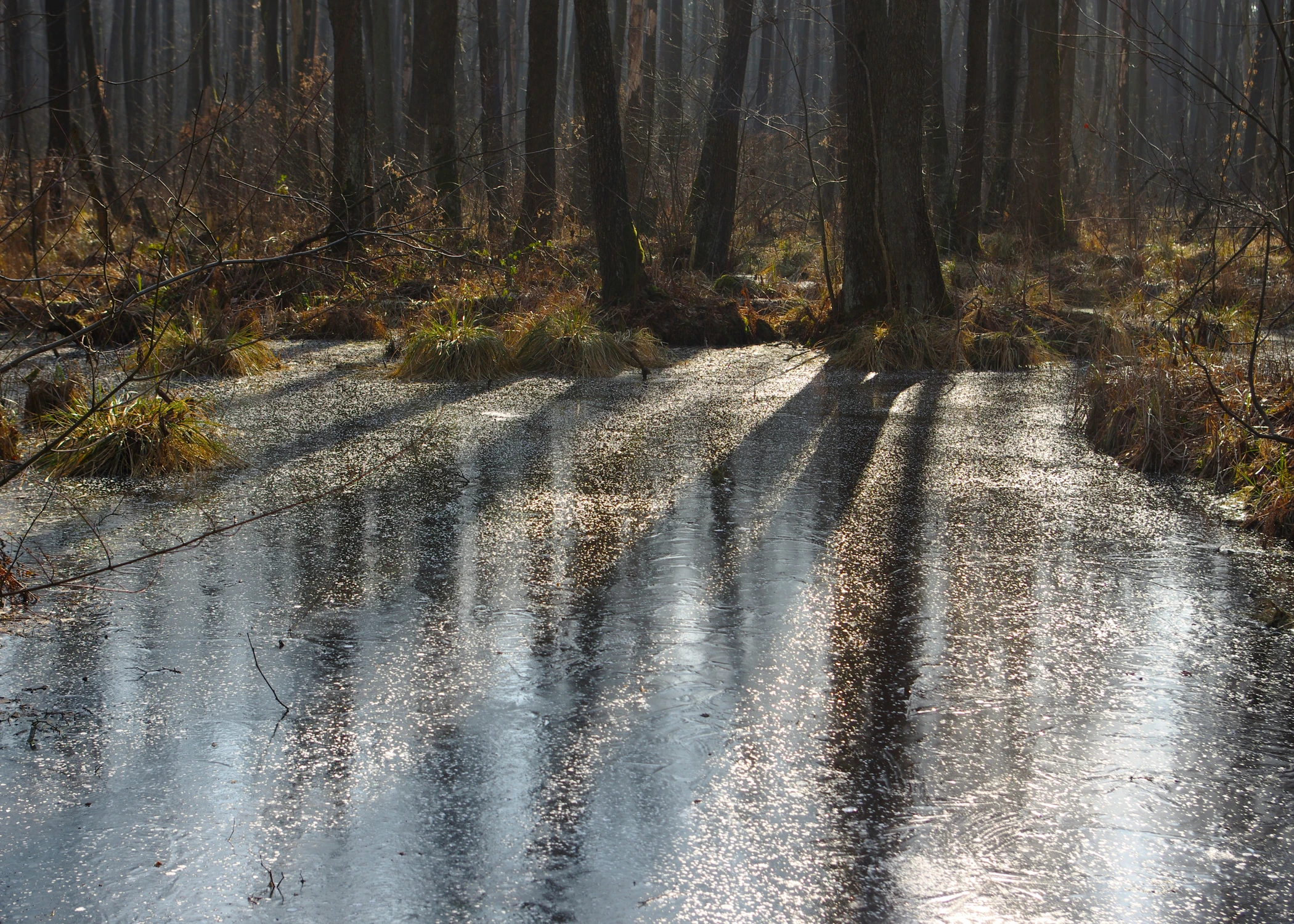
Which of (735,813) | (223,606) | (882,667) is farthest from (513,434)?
(735,813)

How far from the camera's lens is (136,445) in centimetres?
543

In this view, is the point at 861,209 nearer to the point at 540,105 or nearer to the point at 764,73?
the point at 540,105

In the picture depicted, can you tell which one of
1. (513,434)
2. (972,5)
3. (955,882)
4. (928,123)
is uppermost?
(972,5)

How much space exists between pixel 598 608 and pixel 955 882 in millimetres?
1664

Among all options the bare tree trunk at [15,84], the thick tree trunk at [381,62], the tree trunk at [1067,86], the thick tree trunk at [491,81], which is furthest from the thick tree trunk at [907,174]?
the thick tree trunk at [381,62]

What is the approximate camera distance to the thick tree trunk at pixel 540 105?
13812 millimetres

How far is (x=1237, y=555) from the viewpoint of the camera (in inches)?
161

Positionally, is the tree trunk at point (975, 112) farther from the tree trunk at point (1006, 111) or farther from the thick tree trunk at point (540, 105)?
the thick tree trunk at point (540, 105)

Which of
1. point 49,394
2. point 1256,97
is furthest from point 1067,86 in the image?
point 49,394

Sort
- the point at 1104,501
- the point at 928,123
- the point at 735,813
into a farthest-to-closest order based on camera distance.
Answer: the point at 928,123
the point at 1104,501
the point at 735,813

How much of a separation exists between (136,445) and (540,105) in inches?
402

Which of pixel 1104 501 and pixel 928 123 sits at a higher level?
pixel 928 123

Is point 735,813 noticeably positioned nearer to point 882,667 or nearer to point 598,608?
point 882,667

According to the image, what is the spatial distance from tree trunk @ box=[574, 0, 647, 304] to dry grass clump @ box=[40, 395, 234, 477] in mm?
5738
